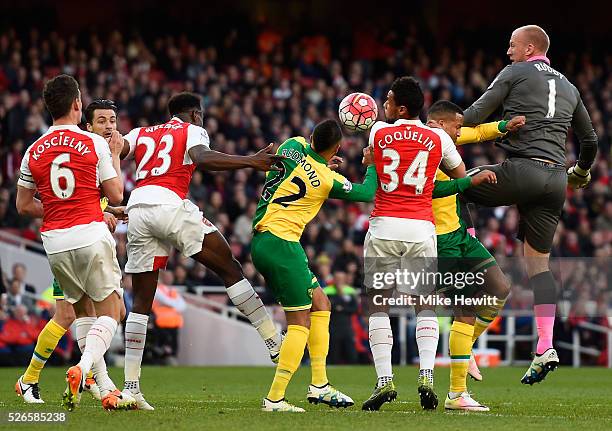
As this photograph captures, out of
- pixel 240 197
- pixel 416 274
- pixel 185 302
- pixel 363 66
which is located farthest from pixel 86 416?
pixel 363 66

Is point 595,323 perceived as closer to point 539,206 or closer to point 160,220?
point 539,206

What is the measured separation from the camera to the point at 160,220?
9125 millimetres

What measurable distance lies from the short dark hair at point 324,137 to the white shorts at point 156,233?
3.76ft

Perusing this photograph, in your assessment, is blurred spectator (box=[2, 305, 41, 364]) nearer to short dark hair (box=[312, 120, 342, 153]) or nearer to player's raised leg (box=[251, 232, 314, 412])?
player's raised leg (box=[251, 232, 314, 412])

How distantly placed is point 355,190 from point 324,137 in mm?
468

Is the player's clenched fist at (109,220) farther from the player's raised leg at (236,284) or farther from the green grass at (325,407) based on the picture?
the green grass at (325,407)

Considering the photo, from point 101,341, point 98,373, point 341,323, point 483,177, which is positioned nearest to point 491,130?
point 483,177

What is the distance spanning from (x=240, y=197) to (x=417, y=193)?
37.4ft

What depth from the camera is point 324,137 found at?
8938 millimetres

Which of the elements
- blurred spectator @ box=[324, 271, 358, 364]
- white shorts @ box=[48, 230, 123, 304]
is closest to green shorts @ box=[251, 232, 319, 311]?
white shorts @ box=[48, 230, 123, 304]

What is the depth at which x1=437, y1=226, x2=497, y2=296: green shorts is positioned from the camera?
9.62 meters

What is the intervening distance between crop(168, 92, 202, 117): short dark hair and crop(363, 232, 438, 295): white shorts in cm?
180

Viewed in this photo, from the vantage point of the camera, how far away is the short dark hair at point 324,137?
895cm

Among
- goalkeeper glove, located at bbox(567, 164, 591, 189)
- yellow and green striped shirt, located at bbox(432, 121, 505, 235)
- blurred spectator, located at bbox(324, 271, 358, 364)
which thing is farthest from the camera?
blurred spectator, located at bbox(324, 271, 358, 364)
